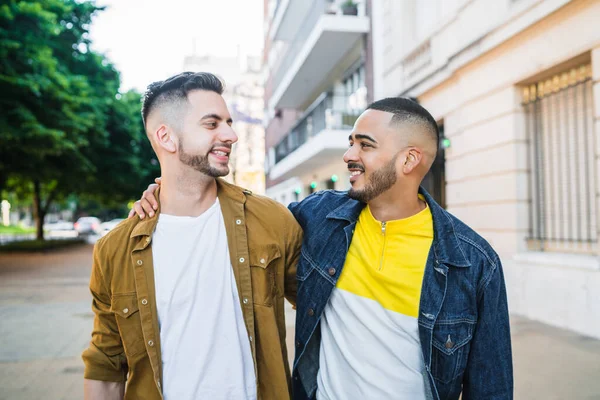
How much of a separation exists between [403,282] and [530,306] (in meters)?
5.81

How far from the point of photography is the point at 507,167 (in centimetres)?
775

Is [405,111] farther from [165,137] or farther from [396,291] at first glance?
[165,137]

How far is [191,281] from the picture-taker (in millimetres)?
2227

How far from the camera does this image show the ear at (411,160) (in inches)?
92.1

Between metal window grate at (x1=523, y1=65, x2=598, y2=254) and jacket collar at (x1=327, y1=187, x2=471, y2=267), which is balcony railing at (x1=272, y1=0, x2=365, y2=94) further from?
jacket collar at (x1=327, y1=187, x2=471, y2=267)

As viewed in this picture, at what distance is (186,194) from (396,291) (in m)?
1.05

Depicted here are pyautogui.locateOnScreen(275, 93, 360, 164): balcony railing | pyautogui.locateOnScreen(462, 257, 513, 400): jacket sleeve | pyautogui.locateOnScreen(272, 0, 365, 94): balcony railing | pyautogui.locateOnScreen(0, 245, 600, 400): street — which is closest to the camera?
pyautogui.locateOnScreen(462, 257, 513, 400): jacket sleeve

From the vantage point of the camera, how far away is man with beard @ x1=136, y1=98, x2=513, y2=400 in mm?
2053

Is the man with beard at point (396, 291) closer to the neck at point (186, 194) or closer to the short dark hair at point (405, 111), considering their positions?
the short dark hair at point (405, 111)

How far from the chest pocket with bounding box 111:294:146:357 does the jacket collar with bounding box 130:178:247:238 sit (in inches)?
11.1

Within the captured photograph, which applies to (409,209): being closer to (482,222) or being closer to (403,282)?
(403,282)

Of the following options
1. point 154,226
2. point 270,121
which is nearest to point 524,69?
point 154,226

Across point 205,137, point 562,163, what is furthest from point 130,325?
point 562,163

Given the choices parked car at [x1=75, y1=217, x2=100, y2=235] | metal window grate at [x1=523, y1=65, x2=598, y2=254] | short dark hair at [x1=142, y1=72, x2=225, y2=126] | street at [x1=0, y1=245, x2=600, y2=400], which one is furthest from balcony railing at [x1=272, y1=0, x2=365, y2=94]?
parked car at [x1=75, y1=217, x2=100, y2=235]
